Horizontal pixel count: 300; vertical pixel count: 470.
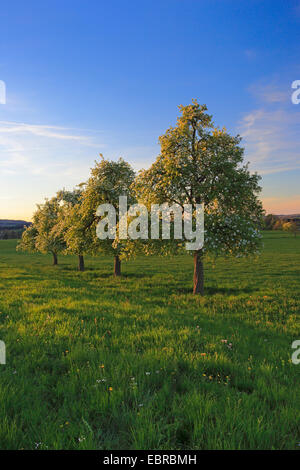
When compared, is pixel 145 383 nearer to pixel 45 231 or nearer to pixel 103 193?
pixel 103 193

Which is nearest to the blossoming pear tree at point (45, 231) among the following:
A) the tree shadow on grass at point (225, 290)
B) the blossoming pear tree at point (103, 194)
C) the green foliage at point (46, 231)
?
the green foliage at point (46, 231)

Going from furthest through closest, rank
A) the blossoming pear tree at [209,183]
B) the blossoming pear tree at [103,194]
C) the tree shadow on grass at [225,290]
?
the blossoming pear tree at [103,194] < the tree shadow on grass at [225,290] < the blossoming pear tree at [209,183]

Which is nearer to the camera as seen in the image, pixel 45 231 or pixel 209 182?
pixel 209 182

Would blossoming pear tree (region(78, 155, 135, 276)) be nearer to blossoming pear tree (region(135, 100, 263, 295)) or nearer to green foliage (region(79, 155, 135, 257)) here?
green foliage (region(79, 155, 135, 257))

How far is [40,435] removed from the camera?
3.31 m

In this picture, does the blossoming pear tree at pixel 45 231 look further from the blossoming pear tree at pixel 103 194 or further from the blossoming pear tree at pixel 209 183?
the blossoming pear tree at pixel 209 183

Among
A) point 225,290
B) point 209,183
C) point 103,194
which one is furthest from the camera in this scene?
point 103,194

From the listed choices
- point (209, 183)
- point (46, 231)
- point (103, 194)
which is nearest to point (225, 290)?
point (209, 183)

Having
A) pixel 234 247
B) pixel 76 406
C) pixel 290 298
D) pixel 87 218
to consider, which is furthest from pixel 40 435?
pixel 87 218

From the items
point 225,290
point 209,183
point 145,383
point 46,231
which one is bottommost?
point 225,290

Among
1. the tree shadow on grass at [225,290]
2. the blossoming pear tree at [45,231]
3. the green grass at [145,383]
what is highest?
the blossoming pear tree at [45,231]

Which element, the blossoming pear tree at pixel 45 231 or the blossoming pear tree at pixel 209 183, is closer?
the blossoming pear tree at pixel 209 183

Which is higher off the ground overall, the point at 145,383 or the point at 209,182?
the point at 209,182

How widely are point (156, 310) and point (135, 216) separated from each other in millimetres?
6075
